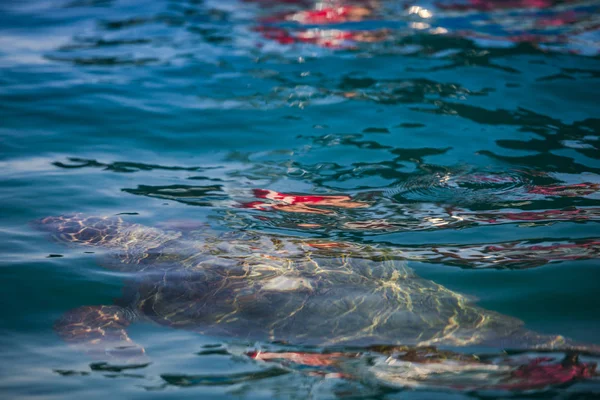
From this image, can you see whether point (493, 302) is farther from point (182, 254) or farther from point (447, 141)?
point (447, 141)

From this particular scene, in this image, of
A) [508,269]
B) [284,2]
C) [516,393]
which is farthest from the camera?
[284,2]

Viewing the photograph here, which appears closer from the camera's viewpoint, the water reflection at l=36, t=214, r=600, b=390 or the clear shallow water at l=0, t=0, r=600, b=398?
the water reflection at l=36, t=214, r=600, b=390

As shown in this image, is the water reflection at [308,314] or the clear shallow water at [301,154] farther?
the clear shallow water at [301,154]

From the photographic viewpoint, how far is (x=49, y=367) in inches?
134

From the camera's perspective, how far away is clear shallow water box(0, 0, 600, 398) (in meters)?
3.78

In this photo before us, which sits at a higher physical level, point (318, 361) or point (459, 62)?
point (459, 62)

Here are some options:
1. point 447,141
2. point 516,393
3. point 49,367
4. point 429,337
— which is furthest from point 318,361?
point 447,141

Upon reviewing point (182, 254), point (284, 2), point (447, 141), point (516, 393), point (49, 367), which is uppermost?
point (284, 2)

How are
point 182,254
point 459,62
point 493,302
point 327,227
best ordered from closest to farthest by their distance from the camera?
point 493,302
point 182,254
point 327,227
point 459,62

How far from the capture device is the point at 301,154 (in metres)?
6.88

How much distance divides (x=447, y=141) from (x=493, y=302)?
11.0ft

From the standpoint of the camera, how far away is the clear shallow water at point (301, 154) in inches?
149

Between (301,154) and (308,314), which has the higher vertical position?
(301,154)

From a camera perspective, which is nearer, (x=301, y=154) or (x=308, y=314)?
(x=308, y=314)
